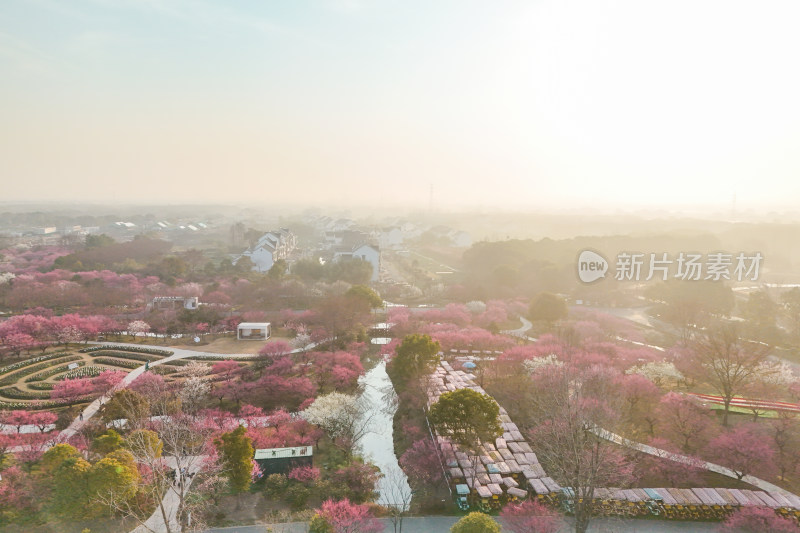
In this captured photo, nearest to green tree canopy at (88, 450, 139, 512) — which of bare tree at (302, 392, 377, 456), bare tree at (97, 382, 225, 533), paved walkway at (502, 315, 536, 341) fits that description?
bare tree at (97, 382, 225, 533)

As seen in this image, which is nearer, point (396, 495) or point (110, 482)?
point (110, 482)

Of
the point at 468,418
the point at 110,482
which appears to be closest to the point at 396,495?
the point at 468,418

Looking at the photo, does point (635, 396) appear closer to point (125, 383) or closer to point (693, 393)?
point (693, 393)

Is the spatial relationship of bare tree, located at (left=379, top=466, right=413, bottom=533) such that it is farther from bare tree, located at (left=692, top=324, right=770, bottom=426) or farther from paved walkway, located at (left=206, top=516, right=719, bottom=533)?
bare tree, located at (left=692, top=324, right=770, bottom=426)

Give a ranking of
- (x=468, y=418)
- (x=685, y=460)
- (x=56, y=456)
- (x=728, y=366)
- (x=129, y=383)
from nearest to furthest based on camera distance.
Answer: (x=56, y=456), (x=685, y=460), (x=468, y=418), (x=728, y=366), (x=129, y=383)

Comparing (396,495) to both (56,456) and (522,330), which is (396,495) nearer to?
(56,456)

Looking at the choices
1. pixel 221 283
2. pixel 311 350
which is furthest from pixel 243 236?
pixel 311 350

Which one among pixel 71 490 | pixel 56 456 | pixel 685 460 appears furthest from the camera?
pixel 685 460
